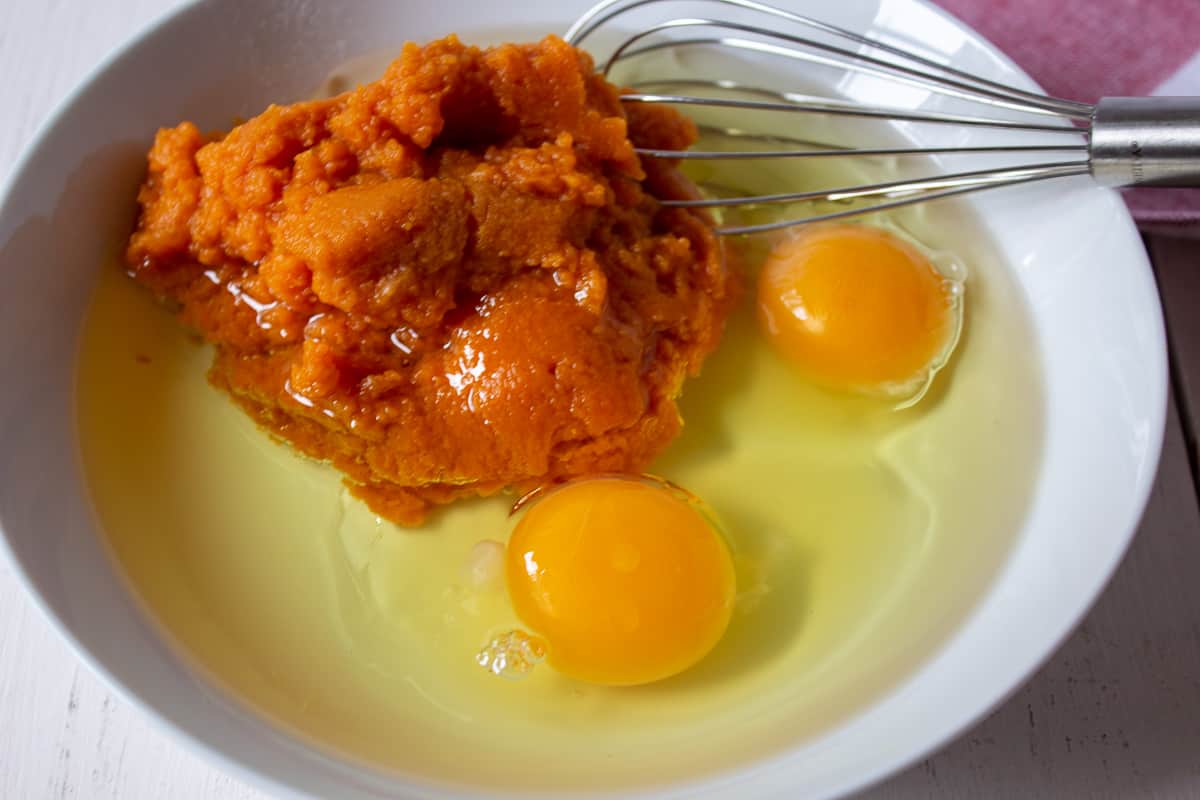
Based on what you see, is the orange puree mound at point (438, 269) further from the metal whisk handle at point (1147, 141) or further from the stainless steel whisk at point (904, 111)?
the metal whisk handle at point (1147, 141)

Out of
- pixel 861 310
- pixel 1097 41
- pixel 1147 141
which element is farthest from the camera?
pixel 1097 41

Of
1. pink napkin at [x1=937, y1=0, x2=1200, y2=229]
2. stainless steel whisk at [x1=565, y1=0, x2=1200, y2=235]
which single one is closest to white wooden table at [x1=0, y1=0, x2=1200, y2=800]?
stainless steel whisk at [x1=565, y1=0, x2=1200, y2=235]

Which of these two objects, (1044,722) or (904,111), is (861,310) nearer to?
(904,111)

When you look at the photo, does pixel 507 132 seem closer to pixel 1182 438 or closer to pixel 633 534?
pixel 633 534

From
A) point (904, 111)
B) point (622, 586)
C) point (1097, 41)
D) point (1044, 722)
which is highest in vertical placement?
point (904, 111)

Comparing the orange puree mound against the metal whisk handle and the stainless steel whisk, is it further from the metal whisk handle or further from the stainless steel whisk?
the metal whisk handle

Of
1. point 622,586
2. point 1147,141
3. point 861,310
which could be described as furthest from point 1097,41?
point 622,586

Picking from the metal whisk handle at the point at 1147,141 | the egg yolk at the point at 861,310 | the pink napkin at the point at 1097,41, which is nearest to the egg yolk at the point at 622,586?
the egg yolk at the point at 861,310
